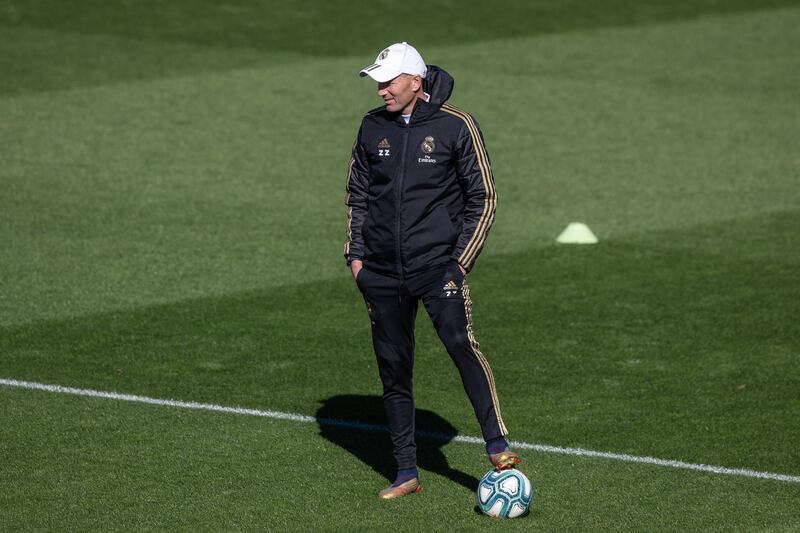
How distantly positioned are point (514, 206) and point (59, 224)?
5224 millimetres

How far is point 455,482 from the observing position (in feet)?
29.5

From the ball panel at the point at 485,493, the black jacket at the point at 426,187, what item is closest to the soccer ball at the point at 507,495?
the ball panel at the point at 485,493

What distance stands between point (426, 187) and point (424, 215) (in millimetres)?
161

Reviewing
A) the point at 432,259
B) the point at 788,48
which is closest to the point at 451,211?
the point at 432,259

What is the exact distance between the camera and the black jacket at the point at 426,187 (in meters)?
8.41

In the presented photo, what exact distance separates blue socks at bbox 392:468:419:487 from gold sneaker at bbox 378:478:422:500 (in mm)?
17

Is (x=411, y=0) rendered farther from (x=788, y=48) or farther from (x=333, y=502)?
(x=333, y=502)

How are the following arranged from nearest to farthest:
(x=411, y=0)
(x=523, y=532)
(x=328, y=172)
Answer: (x=523, y=532) → (x=328, y=172) → (x=411, y=0)

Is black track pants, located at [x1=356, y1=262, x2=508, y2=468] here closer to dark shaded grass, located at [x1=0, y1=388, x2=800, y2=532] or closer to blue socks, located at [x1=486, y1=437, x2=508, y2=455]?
blue socks, located at [x1=486, y1=437, x2=508, y2=455]

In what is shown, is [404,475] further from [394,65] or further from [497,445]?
[394,65]

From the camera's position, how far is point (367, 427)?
10.1 metres

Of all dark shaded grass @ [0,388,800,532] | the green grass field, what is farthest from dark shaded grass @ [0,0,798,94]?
dark shaded grass @ [0,388,800,532]

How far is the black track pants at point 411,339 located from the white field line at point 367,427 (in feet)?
3.89

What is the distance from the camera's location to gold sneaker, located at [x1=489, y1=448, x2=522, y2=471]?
837 centimetres
